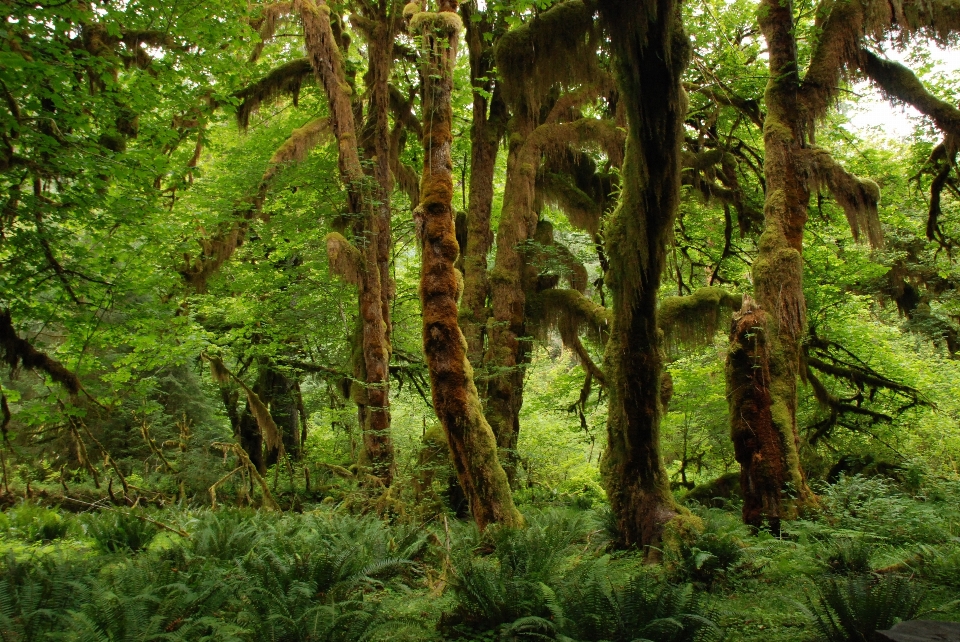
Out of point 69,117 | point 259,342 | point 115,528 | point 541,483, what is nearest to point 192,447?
point 259,342

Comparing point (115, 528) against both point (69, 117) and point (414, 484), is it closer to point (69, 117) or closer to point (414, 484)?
point (414, 484)

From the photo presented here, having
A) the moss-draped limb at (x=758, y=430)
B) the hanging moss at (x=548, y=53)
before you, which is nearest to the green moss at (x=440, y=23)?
the hanging moss at (x=548, y=53)

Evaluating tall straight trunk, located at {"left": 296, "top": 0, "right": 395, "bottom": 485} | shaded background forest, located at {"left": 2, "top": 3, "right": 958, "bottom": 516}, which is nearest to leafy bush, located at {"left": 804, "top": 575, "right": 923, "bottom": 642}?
shaded background forest, located at {"left": 2, "top": 3, "right": 958, "bottom": 516}

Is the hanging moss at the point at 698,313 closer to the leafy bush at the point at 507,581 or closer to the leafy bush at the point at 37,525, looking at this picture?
the leafy bush at the point at 507,581

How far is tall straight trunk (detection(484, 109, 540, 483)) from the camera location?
32.0 ft

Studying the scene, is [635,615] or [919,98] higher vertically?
[919,98]

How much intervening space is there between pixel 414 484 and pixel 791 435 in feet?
17.2

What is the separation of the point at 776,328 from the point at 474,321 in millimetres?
4836

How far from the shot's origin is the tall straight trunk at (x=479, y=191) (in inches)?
398

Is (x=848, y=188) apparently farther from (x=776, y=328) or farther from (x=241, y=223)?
(x=241, y=223)

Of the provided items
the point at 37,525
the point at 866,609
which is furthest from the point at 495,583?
the point at 37,525

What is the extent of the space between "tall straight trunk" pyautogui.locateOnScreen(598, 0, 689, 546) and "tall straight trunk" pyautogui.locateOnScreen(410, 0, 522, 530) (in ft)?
4.37

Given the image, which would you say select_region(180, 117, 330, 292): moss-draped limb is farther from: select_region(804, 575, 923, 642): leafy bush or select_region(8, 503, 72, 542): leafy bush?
select_region(804, 575, 923, 642): leafy bush

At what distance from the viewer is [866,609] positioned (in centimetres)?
331
